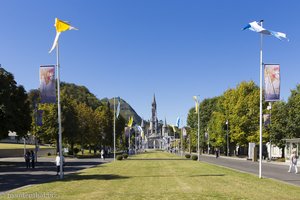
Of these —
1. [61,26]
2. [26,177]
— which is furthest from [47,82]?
[26,177]

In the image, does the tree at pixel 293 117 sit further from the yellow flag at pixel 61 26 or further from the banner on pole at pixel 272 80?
the yellow flag at pixel 61 26

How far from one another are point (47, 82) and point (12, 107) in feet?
74.4

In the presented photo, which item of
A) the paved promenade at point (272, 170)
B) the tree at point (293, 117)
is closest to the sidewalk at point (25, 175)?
the paved promenade at point (272, 170)

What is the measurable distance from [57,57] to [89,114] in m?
65.6

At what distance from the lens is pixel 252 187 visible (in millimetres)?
21734

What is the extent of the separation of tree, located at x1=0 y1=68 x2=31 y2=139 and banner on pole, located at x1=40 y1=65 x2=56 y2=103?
66.7 ft

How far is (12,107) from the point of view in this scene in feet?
160

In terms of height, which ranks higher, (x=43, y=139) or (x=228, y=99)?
(x=228, y=99)

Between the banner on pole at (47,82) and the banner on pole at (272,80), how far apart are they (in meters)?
14.1

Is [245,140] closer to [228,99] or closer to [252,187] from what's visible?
[228,99]

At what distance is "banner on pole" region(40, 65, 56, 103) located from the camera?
1102 inches

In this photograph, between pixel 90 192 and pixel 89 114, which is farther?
pixel 89 114

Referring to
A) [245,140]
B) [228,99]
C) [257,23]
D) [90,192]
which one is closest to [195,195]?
[90,192]

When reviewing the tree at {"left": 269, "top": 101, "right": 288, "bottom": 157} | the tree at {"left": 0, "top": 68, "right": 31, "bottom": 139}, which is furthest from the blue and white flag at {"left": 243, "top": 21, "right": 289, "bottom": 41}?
the tree at {"left": 269, "top": 101, "right": 288, "bottom": 157}
